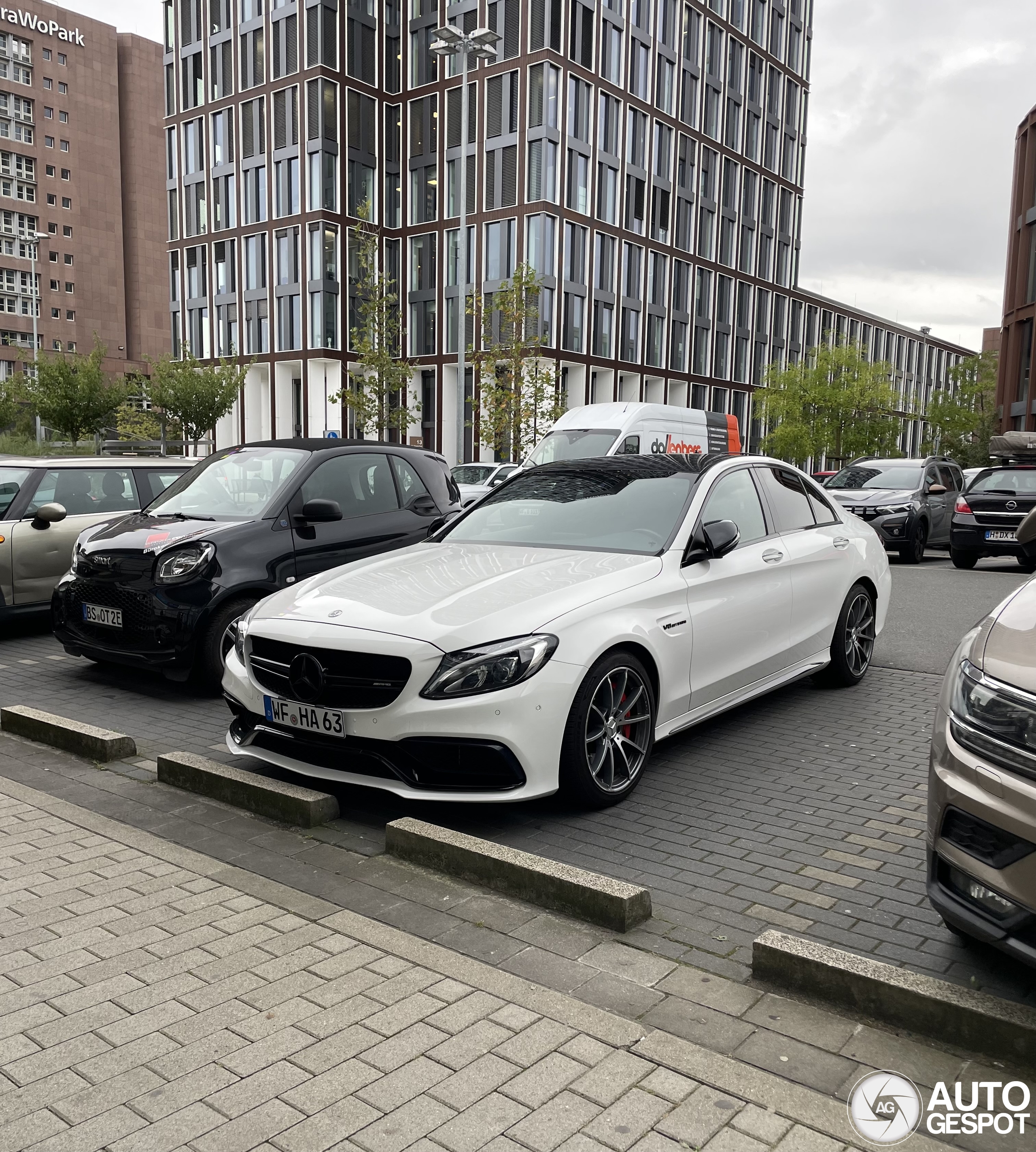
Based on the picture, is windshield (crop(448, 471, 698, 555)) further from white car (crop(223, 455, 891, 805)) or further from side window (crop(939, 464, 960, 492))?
side window (crop(939, 464, 960, 492))

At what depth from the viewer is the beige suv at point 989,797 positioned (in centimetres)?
274

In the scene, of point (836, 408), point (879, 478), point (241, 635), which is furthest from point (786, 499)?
point (836, 408)

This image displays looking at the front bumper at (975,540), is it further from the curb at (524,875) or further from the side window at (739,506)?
the curb at (524,875)

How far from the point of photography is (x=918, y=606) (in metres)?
11.9

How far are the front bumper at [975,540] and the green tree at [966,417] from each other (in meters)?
44.8

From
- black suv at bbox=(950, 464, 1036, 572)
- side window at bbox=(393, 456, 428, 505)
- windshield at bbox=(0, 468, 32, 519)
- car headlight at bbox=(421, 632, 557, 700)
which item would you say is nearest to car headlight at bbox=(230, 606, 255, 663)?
car headlight at bbox=(421, 632, 557, 700)

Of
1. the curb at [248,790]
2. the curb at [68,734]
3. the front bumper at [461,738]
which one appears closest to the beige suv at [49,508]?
the curb at [68,734]

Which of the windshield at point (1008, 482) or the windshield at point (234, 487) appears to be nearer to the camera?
the windshield at point (234, 487)

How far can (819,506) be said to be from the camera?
7109 millimetres

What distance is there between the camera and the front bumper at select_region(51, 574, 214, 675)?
693 centimetres

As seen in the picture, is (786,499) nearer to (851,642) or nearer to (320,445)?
(851,642)

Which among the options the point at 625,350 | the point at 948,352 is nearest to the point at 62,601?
the point at 625,350

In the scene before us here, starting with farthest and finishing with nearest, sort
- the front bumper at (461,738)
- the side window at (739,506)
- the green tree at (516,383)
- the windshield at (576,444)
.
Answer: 1. the green tree at (516,383)
2. the windshield at (576,444)
3. the side window at (739,506)
4. the front bumper at (461,738)

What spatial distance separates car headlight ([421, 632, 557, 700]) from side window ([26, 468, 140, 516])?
6290mm
